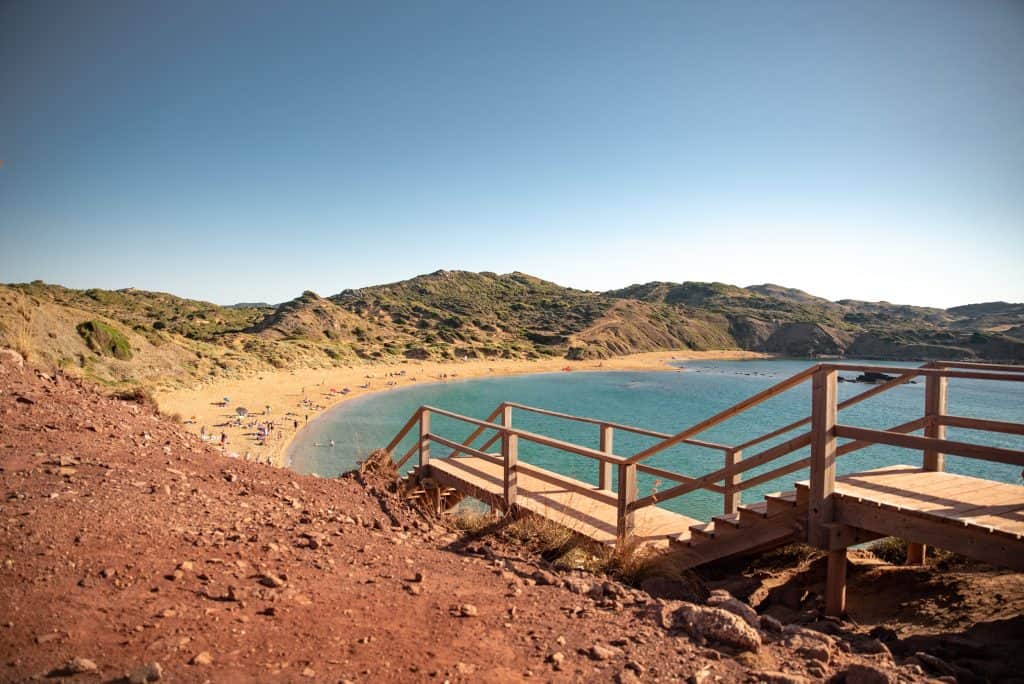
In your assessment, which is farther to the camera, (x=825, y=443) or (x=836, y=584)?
(x=836, y=584)

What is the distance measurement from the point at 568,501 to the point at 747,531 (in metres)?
2.36

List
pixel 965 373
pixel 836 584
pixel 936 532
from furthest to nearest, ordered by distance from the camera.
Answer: pixel 836 584, pixel 936 532, pixel 965 373

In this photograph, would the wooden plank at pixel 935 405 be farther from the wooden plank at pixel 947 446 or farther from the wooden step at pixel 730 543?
the wooden step at pixel 730 543

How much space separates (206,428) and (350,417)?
9037 millimetres

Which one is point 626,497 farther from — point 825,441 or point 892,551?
point 892,551

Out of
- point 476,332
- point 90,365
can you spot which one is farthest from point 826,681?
point 476,332

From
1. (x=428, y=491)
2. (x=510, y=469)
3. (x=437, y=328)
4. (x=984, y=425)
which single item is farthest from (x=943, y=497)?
(x=437, y=328)

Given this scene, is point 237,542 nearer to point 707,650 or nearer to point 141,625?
point 141,625

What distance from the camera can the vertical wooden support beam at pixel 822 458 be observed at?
15.1 ft

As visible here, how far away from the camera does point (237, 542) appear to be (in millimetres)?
4039

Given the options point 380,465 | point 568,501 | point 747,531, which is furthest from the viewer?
point 380,465

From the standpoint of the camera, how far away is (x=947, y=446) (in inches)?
157

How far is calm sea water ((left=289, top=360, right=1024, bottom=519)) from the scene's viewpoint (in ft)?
70.9

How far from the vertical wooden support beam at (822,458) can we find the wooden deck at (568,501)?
1536mm
